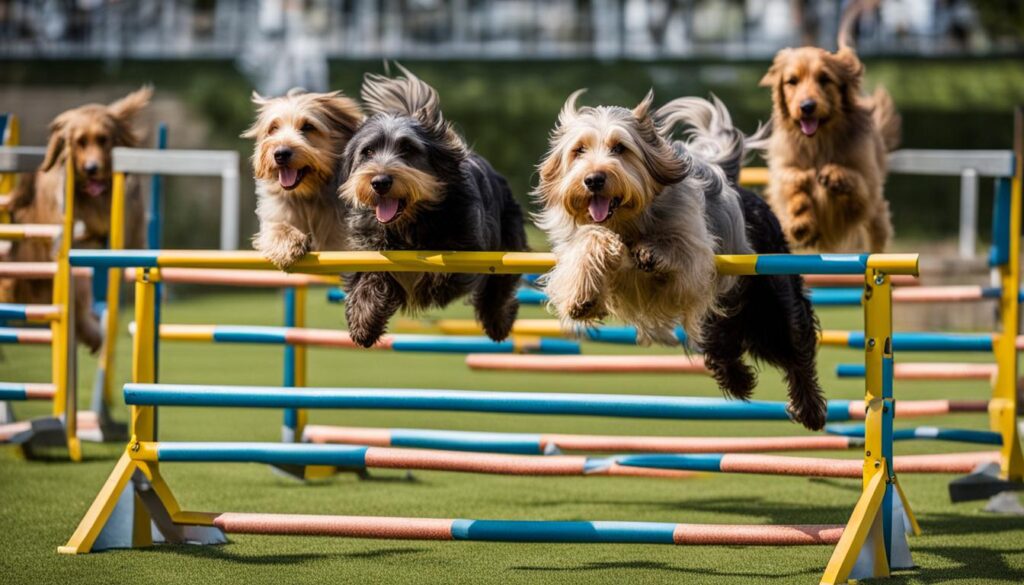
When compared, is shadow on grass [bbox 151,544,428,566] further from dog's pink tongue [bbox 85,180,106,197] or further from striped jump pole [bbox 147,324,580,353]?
dog's pink tongue [bbox 85,180,106,197]

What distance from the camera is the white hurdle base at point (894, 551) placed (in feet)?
13.4

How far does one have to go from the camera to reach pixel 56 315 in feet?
20.9

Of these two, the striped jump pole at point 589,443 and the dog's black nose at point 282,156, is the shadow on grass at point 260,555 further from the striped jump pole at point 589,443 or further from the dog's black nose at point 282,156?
the dog's black nose at point 282,156

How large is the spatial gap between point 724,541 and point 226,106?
2052cm

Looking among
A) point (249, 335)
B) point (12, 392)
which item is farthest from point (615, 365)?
point (12, 392)

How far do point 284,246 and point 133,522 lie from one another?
1058 millimetres

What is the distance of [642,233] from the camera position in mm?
4242

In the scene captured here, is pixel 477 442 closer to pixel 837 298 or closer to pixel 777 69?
pixel 837 298

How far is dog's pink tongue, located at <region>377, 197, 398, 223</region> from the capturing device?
4.43 metres

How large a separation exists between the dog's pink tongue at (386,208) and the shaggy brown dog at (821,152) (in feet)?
6.71

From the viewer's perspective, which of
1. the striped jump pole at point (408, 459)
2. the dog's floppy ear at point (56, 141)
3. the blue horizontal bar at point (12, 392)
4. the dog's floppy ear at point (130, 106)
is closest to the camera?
the striped jump pole at point (408, 459)

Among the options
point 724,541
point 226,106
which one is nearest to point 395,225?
point 724,541

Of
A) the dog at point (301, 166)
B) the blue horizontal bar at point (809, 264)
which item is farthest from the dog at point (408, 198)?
the blue horizontal bar at point (809, 264)

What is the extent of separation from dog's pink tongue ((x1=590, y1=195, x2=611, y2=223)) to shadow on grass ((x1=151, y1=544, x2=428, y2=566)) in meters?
1.43
